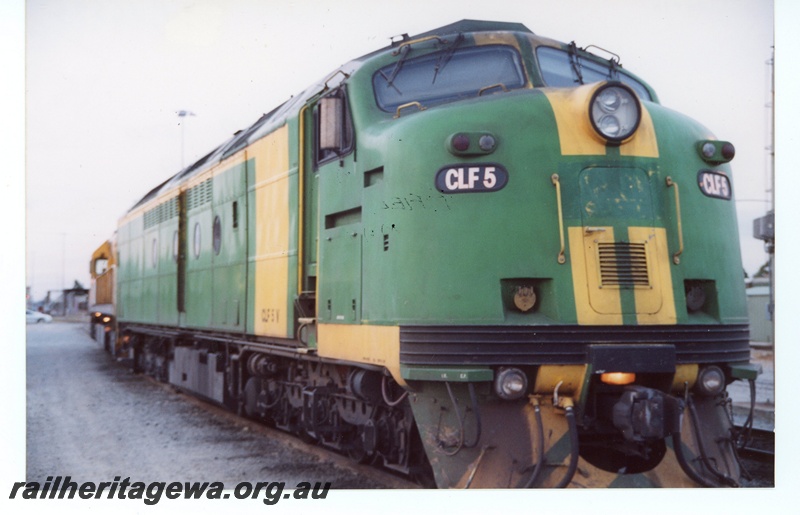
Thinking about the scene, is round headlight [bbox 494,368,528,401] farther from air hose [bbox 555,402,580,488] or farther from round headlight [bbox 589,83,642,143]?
round headlight [bbox 589,83,642,143]

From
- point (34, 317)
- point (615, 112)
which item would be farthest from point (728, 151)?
point (34, 317)

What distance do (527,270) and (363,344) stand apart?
130 centimetres

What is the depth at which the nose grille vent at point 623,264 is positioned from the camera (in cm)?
527

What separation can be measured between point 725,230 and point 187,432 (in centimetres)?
604

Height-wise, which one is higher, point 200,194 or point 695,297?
point 200,194

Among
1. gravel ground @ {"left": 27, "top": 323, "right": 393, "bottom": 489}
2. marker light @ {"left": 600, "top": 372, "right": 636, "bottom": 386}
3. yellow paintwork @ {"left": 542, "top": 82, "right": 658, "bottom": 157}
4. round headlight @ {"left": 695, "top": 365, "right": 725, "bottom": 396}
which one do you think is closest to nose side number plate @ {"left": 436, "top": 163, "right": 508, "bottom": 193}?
yellow paintwork @ {"left": 542, "top": 82, "right": 658, "bottom": 157}

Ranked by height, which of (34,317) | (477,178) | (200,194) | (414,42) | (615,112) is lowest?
(34,317)

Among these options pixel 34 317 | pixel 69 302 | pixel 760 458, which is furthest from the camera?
pixel 69 302

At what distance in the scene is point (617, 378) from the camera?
5.28 m

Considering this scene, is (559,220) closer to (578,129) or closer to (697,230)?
(578,129)

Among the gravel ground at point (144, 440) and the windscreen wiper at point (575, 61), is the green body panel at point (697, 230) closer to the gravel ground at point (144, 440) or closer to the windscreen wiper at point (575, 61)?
the windscreen wiper at point (575, 61)

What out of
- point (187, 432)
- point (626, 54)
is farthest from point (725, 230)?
point (187, 432)
